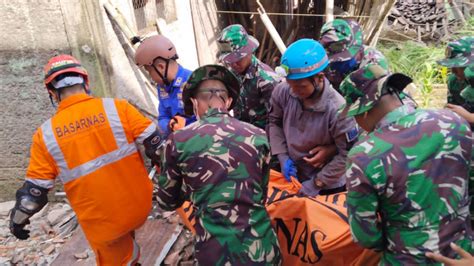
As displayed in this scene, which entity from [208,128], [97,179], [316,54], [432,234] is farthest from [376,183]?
[97,179]

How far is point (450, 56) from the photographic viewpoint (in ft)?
9.71

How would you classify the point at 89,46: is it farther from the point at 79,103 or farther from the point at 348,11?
the point at 348,11

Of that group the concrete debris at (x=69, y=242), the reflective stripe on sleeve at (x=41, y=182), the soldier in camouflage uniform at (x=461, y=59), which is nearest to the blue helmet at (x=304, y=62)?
the soldier in camouflage uniform at (x=461, y=59)

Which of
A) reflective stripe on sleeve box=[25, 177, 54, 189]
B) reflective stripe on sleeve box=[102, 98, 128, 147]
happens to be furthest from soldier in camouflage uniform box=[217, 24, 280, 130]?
reflective stripe on sleeve box=[25, 177, 54, 189]

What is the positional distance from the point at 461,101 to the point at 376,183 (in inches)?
72.2

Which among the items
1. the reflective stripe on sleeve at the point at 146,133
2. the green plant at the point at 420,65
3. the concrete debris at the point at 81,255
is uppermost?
the reflective stripe on sleeve at the point at 146,133

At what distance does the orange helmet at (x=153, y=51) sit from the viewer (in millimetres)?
3152

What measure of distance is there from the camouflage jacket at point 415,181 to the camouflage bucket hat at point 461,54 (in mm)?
1311

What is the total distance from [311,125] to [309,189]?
16.3 inches

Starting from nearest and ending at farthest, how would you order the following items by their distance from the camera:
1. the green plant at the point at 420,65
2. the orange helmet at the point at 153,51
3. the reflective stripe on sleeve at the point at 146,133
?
the reflective stripe on sleeve at the point at 146,133 < the orange helmet at the point at 153,51 < the green plant at the point at 420,65

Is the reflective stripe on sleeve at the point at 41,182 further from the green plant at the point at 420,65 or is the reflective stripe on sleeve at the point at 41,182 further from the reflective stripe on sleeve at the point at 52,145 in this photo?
the green plant at the point at 420,65

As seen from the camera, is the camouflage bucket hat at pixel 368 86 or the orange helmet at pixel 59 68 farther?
the orange helmet at pixel 59 68

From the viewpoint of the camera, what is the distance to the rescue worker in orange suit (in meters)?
2.55

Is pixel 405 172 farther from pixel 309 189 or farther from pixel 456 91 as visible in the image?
pixel 456 91
